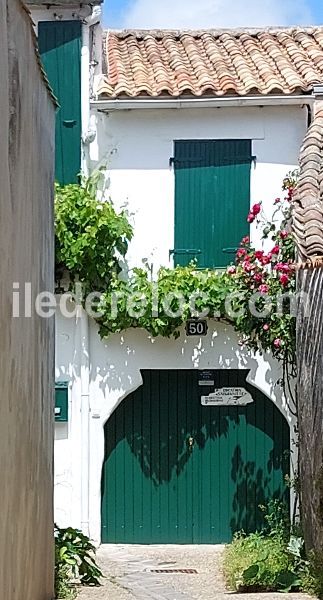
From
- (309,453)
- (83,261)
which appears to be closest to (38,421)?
(309,453)

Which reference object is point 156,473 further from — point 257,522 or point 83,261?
point 83,261

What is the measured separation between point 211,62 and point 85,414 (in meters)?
4.90

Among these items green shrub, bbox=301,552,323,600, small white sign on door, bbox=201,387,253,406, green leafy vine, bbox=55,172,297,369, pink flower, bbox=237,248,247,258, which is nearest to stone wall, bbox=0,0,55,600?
green shrub, bbox=301,552,323,600

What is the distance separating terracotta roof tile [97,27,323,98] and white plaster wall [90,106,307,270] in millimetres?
288

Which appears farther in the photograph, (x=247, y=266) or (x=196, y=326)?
(x=196, y=326)

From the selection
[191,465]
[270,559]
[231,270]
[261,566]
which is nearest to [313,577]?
[261,566]

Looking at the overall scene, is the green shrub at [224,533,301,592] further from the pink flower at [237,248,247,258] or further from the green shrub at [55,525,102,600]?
the pink flower at [237,248,247,258]

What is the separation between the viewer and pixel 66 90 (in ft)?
38.7

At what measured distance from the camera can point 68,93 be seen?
1179 centimetres

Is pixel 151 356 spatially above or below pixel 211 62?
below

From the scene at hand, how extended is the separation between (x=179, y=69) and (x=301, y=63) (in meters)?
1.58

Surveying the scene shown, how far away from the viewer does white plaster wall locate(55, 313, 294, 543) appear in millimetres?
11859

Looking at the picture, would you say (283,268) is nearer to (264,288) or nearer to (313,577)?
(264,288)

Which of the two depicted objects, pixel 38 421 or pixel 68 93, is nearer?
pixel 38 421
